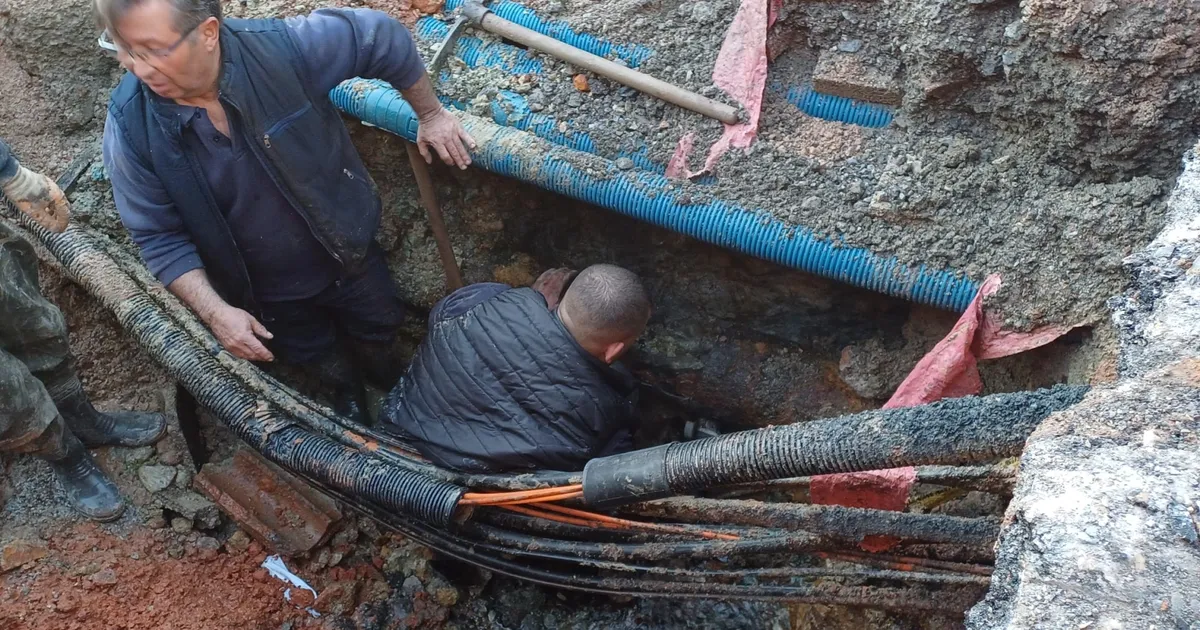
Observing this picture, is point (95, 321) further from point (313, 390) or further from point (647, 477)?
point (647, 477)

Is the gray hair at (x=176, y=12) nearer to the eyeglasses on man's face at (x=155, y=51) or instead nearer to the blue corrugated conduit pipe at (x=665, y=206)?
the eyeglasses on man's face at (x=155, y=51)

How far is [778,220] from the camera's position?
8.98 feet

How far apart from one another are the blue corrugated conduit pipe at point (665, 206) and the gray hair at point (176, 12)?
909 mm

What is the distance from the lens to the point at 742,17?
9.75ft

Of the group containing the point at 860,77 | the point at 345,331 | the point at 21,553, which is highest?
the point at 860,77

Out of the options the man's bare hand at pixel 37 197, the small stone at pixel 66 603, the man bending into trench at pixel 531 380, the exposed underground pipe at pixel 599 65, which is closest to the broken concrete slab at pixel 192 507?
the small stone at pixel 66 603

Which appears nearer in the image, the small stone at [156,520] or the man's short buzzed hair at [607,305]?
the man's short buzzed hair at [607,305]

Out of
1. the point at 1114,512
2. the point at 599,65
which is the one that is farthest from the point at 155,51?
the point at 1114,512

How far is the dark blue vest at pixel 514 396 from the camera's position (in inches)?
106

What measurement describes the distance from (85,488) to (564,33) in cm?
210

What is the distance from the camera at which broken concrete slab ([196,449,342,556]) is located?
3.02 meters

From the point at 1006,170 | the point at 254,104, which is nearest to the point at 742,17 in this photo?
the point at 1006,170

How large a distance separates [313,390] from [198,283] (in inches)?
39.0

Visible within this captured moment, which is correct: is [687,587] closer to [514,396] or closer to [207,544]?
[514,396]
